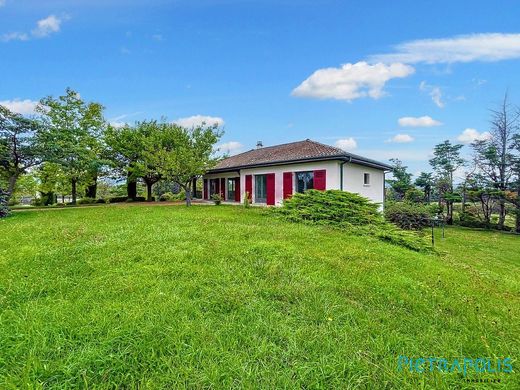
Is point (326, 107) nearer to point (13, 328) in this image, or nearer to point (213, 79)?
point (213, 79)

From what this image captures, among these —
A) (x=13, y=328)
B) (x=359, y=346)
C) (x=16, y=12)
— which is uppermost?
(x=16, y=12)

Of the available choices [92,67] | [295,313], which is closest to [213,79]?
[92,67]

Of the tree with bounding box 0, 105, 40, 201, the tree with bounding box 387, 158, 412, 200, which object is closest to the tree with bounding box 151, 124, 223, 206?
the tree with bounding box 0, 105, 40, 201

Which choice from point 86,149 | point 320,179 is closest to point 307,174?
point 320,179

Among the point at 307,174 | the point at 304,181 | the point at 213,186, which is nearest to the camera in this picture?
the point at 307,174

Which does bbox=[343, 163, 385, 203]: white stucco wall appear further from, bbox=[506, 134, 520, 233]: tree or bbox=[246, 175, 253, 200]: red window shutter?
bbox=[506, 134, 520, 233]: tree

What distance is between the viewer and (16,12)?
9.43 metres

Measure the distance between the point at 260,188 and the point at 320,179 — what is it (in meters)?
4.76

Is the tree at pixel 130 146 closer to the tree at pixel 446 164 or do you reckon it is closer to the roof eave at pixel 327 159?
the roof eave at pixel 327 159

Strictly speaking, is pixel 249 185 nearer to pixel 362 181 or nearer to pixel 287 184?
pixel 287 184

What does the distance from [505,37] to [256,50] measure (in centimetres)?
1033

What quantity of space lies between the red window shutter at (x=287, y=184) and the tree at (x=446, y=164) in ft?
57.5

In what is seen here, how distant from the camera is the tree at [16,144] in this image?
11764mm

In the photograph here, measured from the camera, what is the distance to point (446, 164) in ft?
83.5
